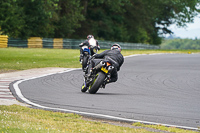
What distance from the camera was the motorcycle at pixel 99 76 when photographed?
41.4 ft

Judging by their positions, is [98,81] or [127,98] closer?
[127,98]

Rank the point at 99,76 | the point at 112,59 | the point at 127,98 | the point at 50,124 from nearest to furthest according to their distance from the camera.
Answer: the point at 50,124 → the point at 127,98 → the point at 99,76 → the point at 112,59

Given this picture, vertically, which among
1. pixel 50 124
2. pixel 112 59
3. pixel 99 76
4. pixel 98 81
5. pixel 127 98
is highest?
pixel 112 59

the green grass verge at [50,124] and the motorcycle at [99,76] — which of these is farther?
the motorcycle at [99,76]

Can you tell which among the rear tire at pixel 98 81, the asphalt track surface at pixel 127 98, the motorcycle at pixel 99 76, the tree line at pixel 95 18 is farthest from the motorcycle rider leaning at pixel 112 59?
the tree line at pixel 95 18

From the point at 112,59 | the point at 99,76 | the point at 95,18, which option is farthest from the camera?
the point at 95,18

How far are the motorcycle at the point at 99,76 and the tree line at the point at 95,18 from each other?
2842 centimetres

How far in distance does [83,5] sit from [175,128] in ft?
198

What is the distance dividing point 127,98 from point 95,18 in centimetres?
5872

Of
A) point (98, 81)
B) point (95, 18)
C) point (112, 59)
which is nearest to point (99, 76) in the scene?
point (98, 81)

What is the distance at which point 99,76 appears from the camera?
495 inches

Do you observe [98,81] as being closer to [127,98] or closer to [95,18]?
[127,98]

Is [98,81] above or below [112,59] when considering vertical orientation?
below

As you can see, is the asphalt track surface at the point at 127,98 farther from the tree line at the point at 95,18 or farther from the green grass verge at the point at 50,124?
the tree line at the point at 95,18
